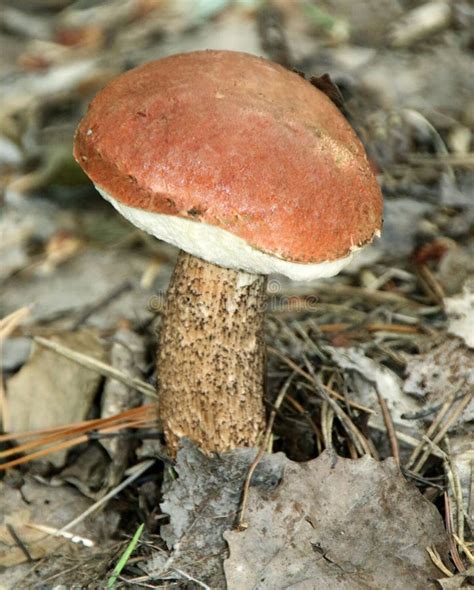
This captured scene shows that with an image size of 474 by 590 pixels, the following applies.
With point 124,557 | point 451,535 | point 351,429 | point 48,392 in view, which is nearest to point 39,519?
point 124,557

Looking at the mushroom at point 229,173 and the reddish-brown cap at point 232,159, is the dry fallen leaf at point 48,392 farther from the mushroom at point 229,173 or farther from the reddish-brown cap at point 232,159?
the reddish-brown cap at point 232,159

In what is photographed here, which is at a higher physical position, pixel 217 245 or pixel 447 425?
pixel 217 245

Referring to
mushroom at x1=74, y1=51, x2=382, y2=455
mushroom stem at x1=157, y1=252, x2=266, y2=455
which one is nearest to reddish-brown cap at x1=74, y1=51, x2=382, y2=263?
mushroom at x1=74, y1=51, x2=382, y2=455

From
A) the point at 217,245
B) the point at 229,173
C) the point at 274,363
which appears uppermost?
the point at 229,173

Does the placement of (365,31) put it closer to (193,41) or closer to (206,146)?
(193,41)

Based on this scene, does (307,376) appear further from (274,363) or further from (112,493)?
(112,493)

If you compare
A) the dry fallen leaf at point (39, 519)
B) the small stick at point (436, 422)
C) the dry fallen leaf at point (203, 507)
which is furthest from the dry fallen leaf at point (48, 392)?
the small stick at point (436, 422)
